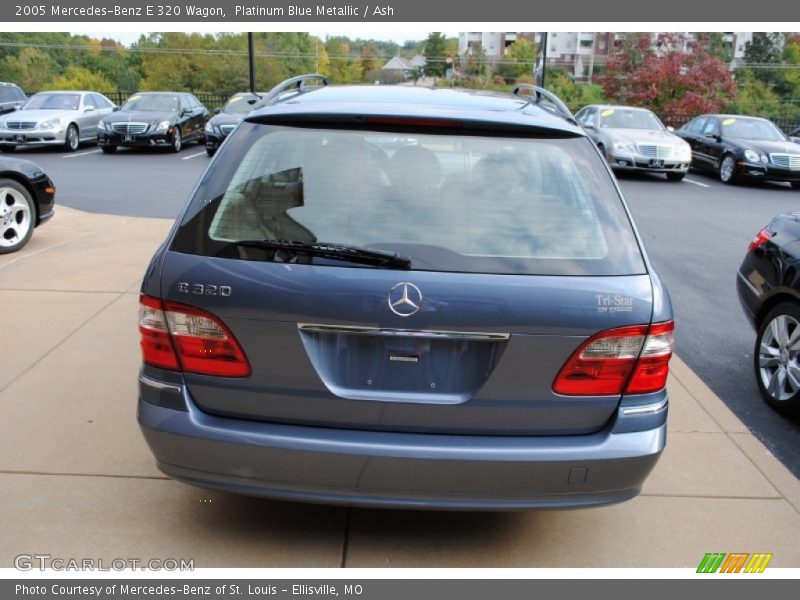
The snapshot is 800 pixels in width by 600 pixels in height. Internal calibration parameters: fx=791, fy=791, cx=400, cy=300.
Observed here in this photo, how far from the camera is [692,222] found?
12055mm

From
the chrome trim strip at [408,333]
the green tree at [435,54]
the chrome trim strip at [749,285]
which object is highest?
the green tree at [435,54]

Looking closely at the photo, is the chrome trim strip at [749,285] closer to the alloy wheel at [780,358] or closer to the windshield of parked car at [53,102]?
the alloy wheel at [780,358]

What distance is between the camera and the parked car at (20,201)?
7855 mm

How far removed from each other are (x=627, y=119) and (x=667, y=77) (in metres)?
16.0

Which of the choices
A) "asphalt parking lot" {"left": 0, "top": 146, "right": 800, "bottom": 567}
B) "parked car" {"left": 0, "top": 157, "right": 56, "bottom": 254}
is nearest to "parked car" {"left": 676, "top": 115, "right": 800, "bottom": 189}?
"asphalt parking lot" {"left": 0, "top": 146, "right": 800, "bottom": 567}

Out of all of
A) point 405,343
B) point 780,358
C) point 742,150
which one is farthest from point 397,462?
point 742,150

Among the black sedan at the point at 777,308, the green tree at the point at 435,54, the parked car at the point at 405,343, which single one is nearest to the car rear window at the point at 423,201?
the parked car at the point at 405,343

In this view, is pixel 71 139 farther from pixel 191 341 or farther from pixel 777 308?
pixel 191 341

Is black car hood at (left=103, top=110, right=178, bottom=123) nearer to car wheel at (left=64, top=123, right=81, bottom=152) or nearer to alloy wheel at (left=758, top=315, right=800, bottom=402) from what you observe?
car wheel at (left=64, top=123, right=81, bottom=152)

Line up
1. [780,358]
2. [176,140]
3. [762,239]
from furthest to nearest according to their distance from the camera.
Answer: [176,140] < [762,239] < [780,358]

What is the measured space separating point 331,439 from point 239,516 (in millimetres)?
972

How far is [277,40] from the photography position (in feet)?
213

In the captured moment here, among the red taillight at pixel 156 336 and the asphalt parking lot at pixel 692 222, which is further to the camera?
the asphalt parking lot at pixel 692 222

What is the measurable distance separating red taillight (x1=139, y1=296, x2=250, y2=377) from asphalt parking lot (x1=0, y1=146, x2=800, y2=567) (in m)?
0.86
